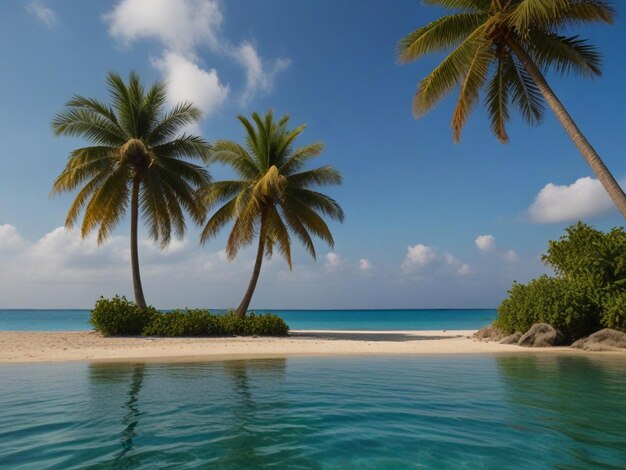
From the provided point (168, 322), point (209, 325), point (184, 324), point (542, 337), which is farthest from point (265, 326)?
point (542, 337)

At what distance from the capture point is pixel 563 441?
5.00 m

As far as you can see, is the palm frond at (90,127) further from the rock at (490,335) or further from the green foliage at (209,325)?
the rock at (490,335)

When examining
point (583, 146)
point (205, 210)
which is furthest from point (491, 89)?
point (205, 210)

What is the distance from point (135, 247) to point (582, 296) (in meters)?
21.1

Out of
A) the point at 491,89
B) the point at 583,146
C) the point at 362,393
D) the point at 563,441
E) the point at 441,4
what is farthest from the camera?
the point at 491,89

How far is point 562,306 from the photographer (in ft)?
57.3

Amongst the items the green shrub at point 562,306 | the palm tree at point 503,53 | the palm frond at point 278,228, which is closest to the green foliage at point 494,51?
the palm tree at point 503,53

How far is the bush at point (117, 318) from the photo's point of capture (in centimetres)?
1906

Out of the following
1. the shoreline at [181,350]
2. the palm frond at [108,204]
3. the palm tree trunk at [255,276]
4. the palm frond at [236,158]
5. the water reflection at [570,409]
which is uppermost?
the palm frond at [236,158]

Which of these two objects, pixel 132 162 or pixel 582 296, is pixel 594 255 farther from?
pixel 132 162

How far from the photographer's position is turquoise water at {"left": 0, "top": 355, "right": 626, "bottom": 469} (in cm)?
451

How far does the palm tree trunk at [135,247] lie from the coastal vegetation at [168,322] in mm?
1217

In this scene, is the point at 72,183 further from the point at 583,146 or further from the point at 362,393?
the point at 583,146

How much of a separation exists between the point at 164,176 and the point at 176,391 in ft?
56.6
